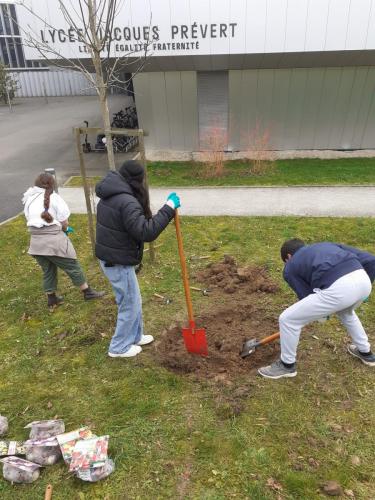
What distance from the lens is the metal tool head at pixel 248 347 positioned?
12.9 feet

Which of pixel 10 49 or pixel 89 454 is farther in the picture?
pixel 10 49

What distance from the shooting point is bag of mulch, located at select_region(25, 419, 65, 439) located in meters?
3.15

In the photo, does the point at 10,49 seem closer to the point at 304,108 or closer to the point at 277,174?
the point at 304,108

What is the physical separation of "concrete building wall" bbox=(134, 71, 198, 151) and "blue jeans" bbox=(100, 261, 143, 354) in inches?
344

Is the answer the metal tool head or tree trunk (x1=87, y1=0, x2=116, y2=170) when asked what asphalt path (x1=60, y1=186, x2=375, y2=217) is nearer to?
tree trunk (x1=87, y1=0, x2=116, y2=170)

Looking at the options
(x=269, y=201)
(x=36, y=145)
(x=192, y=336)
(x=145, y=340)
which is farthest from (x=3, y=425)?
(x=36, y=145)

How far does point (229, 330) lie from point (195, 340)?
591 millimetres

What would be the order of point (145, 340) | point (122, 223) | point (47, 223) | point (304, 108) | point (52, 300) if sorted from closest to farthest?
point (122, 223)
point (145, 340)
point (47, 223)
point (52, 300)
point (304, 108)

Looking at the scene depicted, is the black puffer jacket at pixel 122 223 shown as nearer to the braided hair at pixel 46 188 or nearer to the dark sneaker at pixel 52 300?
the braided hair at pixel 46 188

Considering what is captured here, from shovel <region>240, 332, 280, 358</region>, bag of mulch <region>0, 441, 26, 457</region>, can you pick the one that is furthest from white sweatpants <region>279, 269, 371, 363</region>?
bag of mulch <region>0, 441, 26, 457</region>

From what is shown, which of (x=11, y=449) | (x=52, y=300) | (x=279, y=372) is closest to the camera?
(x=11, y=449)

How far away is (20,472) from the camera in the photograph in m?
2.85

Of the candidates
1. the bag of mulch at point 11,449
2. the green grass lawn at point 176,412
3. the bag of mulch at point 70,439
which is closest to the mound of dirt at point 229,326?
the green grass lawn at point 176,412

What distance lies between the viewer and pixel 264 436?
3160 millimetres
